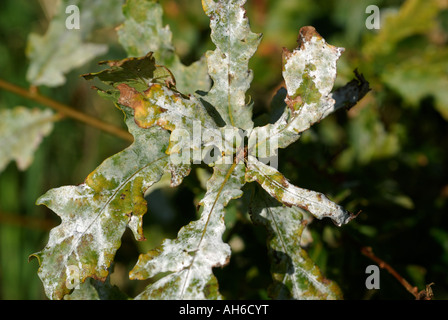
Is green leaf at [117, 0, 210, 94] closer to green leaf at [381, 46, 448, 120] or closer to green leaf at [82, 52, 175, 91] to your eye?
green leaf at [82, 52, 175, 91]

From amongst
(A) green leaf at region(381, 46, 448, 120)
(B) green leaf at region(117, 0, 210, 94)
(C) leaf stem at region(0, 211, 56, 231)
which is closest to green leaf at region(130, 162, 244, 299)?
(B) green leaf at region(117, 0, 210, 94)

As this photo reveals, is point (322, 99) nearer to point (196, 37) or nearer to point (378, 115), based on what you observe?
point (378, 115)

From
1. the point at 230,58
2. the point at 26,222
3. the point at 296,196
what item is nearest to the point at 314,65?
the point at 230,58
